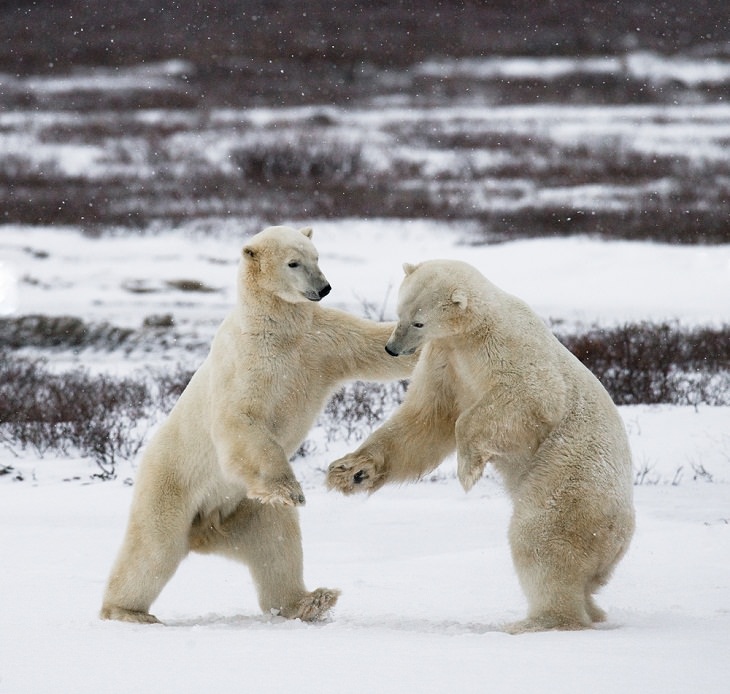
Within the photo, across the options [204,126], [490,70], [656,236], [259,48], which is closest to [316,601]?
[656,236]

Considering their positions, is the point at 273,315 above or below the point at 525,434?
above

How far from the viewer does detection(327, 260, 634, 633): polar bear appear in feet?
11.0

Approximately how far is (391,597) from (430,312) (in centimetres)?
128

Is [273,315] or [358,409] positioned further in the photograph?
[358,409]

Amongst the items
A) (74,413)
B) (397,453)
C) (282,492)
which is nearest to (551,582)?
(397,453)

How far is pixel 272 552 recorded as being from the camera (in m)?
3.83

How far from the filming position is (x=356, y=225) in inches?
628

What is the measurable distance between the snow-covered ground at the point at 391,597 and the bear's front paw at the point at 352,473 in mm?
417

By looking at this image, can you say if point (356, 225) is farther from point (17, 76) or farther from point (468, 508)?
point (17, 76)

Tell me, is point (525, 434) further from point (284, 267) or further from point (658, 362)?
point (658, 362)

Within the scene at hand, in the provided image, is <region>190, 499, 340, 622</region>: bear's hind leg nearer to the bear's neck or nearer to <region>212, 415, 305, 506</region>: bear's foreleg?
<region>212, 415, 305, 506</region>: bear's foreleg

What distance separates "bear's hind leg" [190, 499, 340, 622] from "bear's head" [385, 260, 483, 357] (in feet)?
2.54

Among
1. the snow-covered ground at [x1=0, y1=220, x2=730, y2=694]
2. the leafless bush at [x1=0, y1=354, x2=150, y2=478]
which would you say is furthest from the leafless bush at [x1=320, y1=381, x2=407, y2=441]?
the leafless bush at [x1=0, y1=354, x2=150, y2=478]

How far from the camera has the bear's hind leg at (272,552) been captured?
12.5 ft
